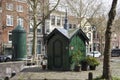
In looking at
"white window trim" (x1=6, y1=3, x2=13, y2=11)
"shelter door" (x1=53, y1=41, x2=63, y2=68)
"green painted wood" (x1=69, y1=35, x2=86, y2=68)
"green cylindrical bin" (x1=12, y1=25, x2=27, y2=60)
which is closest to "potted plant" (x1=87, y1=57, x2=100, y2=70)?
"green painted wood" (x1=69, y1=35, x2=86, y2=68)

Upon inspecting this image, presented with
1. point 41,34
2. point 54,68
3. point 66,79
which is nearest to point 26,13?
point 41,34

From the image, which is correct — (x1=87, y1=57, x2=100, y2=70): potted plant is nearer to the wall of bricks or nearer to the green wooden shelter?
the green wooden shelter

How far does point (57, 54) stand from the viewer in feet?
88.7

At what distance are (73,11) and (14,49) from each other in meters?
28.4

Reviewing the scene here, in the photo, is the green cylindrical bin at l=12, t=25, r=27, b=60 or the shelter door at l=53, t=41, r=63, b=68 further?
the green cylindrical bin at l=12, t=25, r=27, b=60

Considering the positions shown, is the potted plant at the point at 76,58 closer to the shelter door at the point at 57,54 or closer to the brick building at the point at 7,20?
the shelter door at the point at 57,54

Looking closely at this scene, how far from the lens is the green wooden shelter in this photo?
26.3 metres

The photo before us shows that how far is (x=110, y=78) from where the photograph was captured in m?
18.2

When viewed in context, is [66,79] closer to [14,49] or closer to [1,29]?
[14,49]

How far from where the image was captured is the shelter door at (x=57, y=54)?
2684 centimetres

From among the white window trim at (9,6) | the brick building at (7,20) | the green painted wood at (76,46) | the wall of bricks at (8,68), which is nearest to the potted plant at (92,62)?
the green painted wood at (76,46)

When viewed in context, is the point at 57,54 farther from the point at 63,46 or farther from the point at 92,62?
the point at 92,62

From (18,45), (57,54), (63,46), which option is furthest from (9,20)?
(63,46)

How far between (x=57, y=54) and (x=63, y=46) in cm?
96
